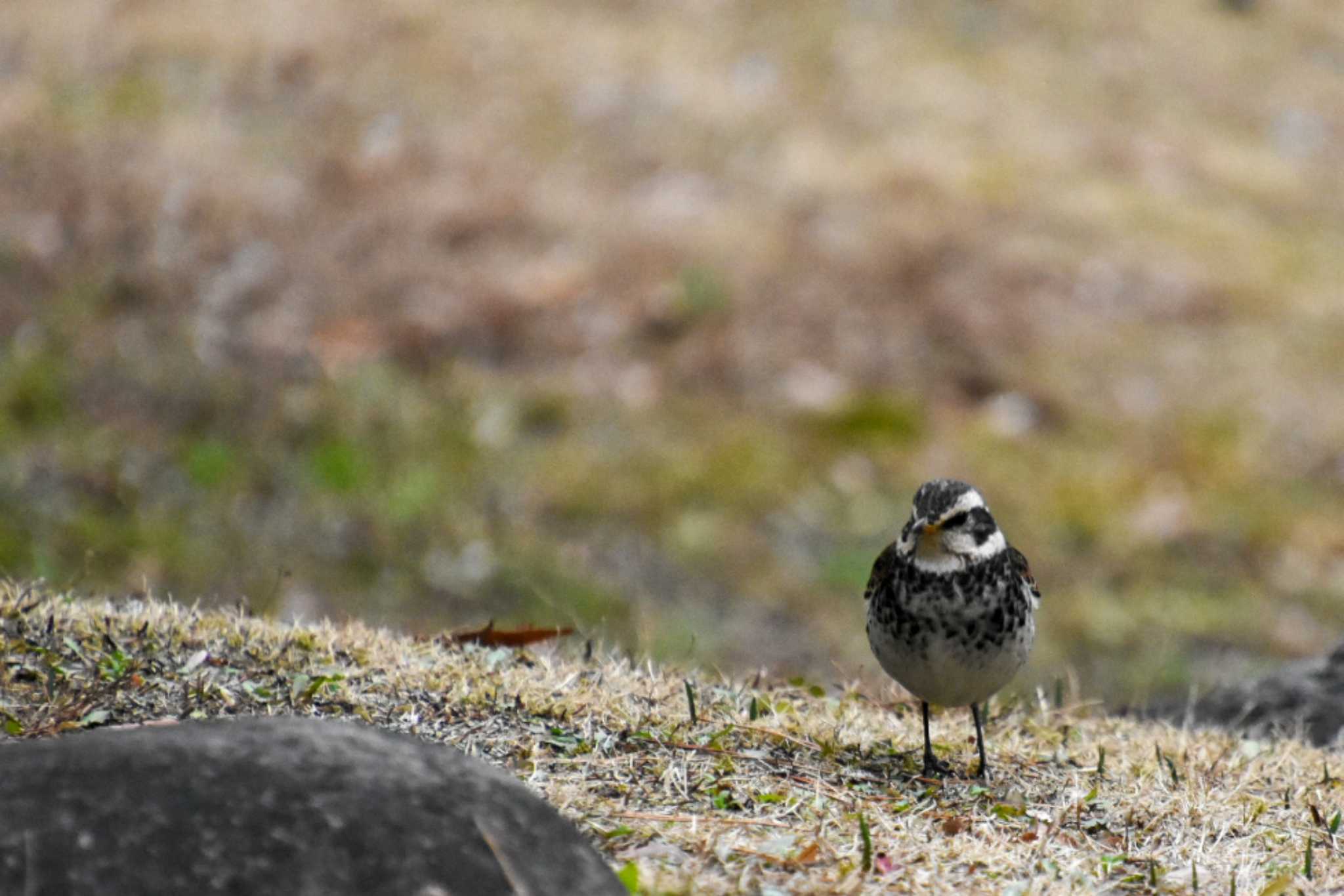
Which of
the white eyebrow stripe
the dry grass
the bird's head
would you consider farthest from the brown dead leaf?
the white eyebrow stripe

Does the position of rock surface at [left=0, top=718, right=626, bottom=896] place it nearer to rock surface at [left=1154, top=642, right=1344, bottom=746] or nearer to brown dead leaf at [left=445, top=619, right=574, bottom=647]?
brown dead leaf at [left=445, top=619, right=574, bottom=647]

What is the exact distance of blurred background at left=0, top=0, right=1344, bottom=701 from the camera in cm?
824

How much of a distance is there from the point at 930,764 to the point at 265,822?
2162 millimetres

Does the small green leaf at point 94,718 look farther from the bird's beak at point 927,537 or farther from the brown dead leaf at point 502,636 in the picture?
the bird's beak at point 927,537

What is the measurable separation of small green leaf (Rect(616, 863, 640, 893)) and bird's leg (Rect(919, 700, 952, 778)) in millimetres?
1389

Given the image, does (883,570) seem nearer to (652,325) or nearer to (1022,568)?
(1022,568)

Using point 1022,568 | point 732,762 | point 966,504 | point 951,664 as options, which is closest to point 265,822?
point 732,762

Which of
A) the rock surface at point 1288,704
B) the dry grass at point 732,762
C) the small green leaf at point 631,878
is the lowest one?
the small green leaf at point 631,878

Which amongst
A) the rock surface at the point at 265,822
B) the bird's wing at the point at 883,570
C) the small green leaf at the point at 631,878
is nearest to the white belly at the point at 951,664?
the bird's wing at the point at 883,570

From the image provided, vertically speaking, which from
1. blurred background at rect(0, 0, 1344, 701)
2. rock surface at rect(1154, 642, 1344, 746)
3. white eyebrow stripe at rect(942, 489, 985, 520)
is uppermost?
blurred background at rect(0, 0, 1344, 701)

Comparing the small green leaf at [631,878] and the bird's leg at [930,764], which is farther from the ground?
the bird's leg at [930,764]

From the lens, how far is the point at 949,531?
4211 mm

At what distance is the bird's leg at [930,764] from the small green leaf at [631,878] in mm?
1389

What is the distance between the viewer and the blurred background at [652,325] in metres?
8.24
